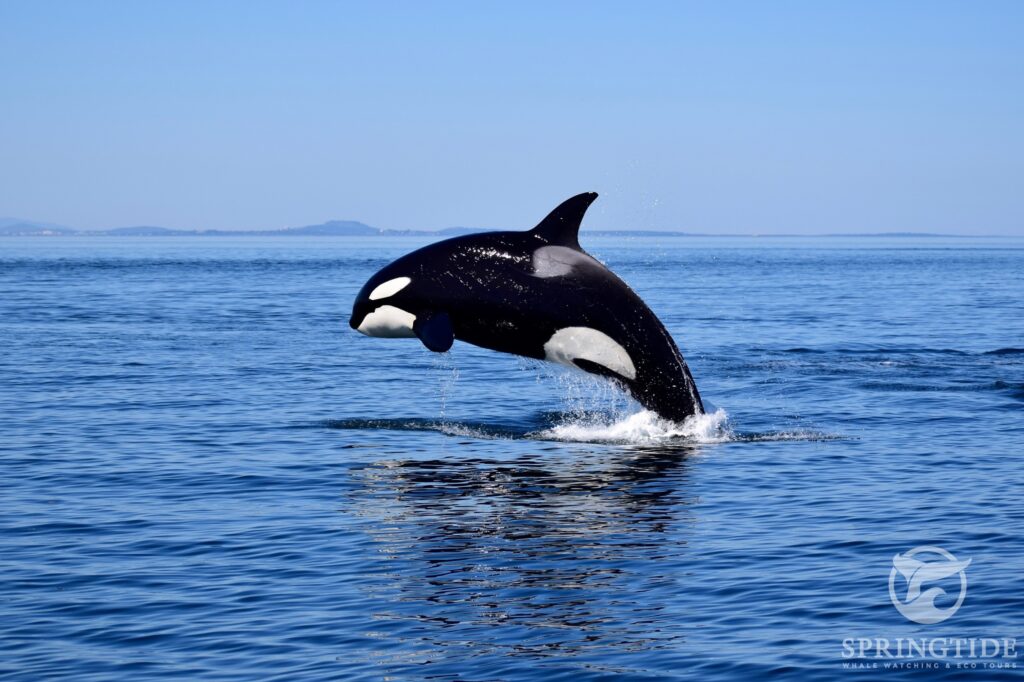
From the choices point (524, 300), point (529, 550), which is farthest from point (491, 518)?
point (524, 300)

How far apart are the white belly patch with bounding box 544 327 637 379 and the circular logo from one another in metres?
6.23

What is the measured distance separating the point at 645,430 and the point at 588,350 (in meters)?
3.00

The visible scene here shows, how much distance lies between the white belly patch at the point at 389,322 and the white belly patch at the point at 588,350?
6.60 feet

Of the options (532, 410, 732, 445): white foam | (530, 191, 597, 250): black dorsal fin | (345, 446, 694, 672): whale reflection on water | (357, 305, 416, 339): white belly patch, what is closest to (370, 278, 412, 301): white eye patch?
(357, 305, 416, 339): white belly patch

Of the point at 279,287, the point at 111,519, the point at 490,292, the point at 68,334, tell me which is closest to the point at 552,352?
the point at 490,292

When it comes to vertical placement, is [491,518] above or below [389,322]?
below

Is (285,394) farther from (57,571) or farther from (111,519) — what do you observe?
(57,571)

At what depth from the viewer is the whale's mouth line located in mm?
21781

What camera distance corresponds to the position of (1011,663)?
11031 millimetres

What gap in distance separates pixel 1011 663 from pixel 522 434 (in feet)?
42.3

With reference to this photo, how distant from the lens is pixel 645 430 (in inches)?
872

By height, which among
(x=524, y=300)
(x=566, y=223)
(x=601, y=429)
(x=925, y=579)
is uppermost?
(x=566, y=223)

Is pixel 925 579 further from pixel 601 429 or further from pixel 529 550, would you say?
pixel 601 429

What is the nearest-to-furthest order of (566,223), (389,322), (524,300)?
(566,223) < (524,300) < (389,322)
